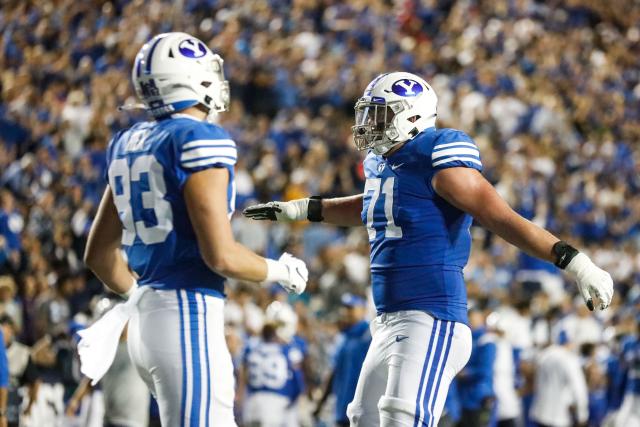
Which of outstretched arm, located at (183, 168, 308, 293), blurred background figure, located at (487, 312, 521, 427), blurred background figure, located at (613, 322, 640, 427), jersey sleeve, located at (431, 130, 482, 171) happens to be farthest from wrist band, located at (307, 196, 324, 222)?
blurred background figure, located at (487, 312, 521, 427)

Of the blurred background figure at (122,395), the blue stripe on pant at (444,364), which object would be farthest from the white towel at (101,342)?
the blurred background figure at (122,395)

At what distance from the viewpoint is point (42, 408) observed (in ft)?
29.8

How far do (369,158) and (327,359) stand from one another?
7.46m

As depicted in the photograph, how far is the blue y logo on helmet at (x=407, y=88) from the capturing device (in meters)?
5.17

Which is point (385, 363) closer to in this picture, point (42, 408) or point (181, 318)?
point (181, 318)

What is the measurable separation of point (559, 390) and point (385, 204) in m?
6.36

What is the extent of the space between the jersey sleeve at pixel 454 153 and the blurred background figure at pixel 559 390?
6327mm

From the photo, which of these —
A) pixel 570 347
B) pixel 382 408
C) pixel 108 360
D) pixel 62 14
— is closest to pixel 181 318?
pixel 108 360

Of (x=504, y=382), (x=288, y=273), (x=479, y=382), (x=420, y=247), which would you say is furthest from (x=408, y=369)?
(x=504, y=382)

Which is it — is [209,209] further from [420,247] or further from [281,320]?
[281,320]

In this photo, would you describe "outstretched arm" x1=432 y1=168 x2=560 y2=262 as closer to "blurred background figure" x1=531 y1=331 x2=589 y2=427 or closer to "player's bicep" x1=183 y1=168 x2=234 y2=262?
"player's bicep" x1=183 y1=168 x2=234 y2=262

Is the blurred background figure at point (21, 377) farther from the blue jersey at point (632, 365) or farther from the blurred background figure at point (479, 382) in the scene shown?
the blue jersey at point (632, 365)

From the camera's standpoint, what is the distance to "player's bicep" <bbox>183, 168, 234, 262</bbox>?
3896 mm

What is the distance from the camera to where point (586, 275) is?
4.58 m
